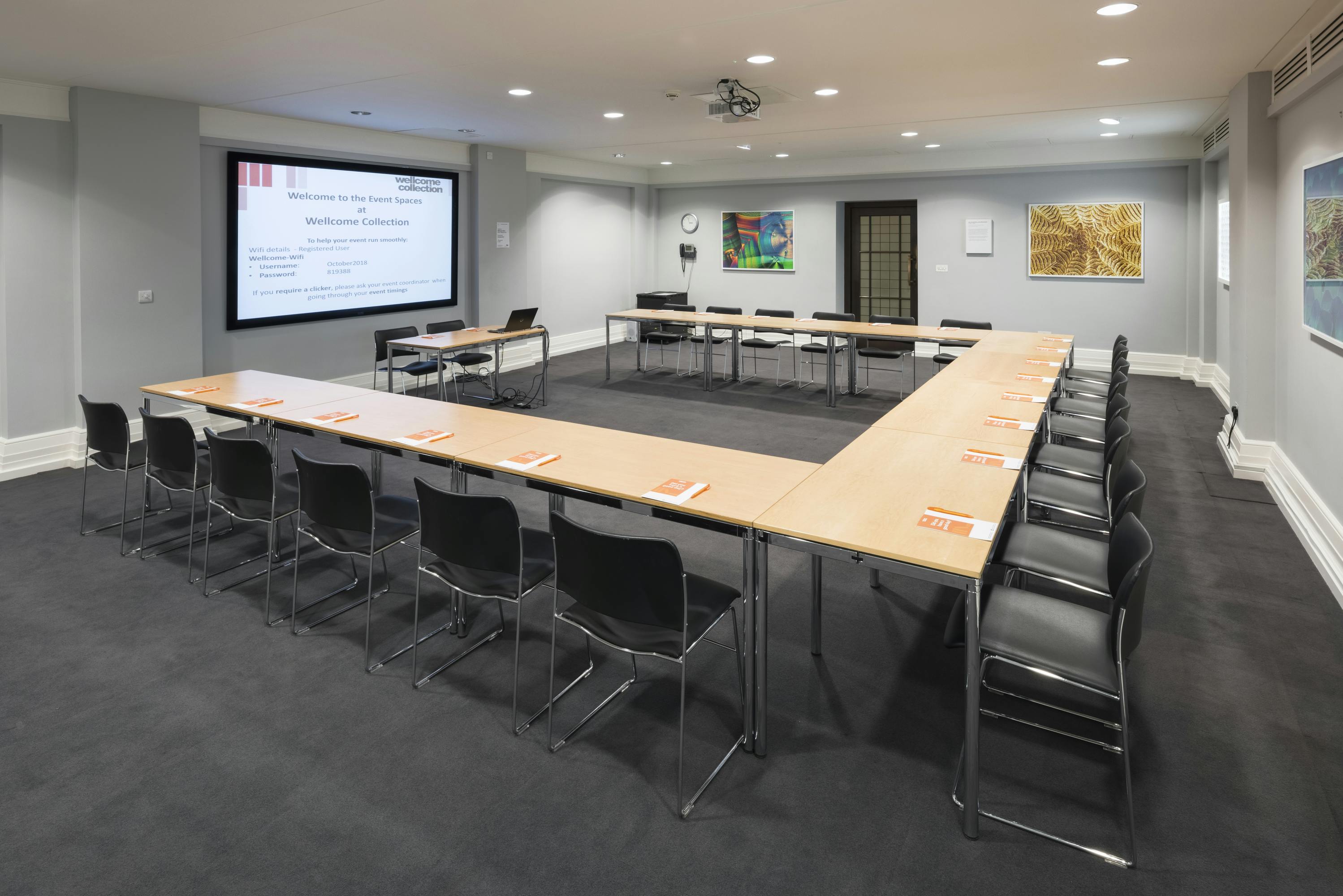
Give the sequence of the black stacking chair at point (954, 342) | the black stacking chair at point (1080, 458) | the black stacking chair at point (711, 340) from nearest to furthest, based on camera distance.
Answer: the black stacking chair at point (1080, 458) < the black stacking chair at point (954, 342) < the black stacking chair at point (711, 340)

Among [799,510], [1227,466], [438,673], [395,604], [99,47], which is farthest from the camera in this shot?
[1227,466]

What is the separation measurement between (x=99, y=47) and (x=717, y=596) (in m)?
4.88

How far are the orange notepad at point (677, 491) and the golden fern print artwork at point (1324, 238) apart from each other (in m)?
3.44

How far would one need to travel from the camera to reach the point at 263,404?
4.40 metres

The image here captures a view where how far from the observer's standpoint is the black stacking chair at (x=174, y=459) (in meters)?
3.92

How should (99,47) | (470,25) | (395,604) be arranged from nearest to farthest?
(395,604)
(470,25)
(99,47)

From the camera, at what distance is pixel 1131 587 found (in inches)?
82.3

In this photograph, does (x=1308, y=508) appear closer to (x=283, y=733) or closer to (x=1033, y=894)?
(x=1033, y=894)

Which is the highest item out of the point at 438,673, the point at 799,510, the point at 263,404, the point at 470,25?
the point at 470,25

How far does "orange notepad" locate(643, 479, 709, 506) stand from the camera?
9.06 ft

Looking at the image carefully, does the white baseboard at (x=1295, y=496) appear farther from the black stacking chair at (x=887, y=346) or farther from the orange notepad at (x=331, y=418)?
the orange notepad at (x=331, y=418)

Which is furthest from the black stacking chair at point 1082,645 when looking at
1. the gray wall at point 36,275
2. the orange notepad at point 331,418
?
the gray wall at point 36,275

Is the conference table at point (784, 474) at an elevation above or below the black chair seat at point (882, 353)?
below

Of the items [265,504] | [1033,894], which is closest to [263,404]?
[265,504]
